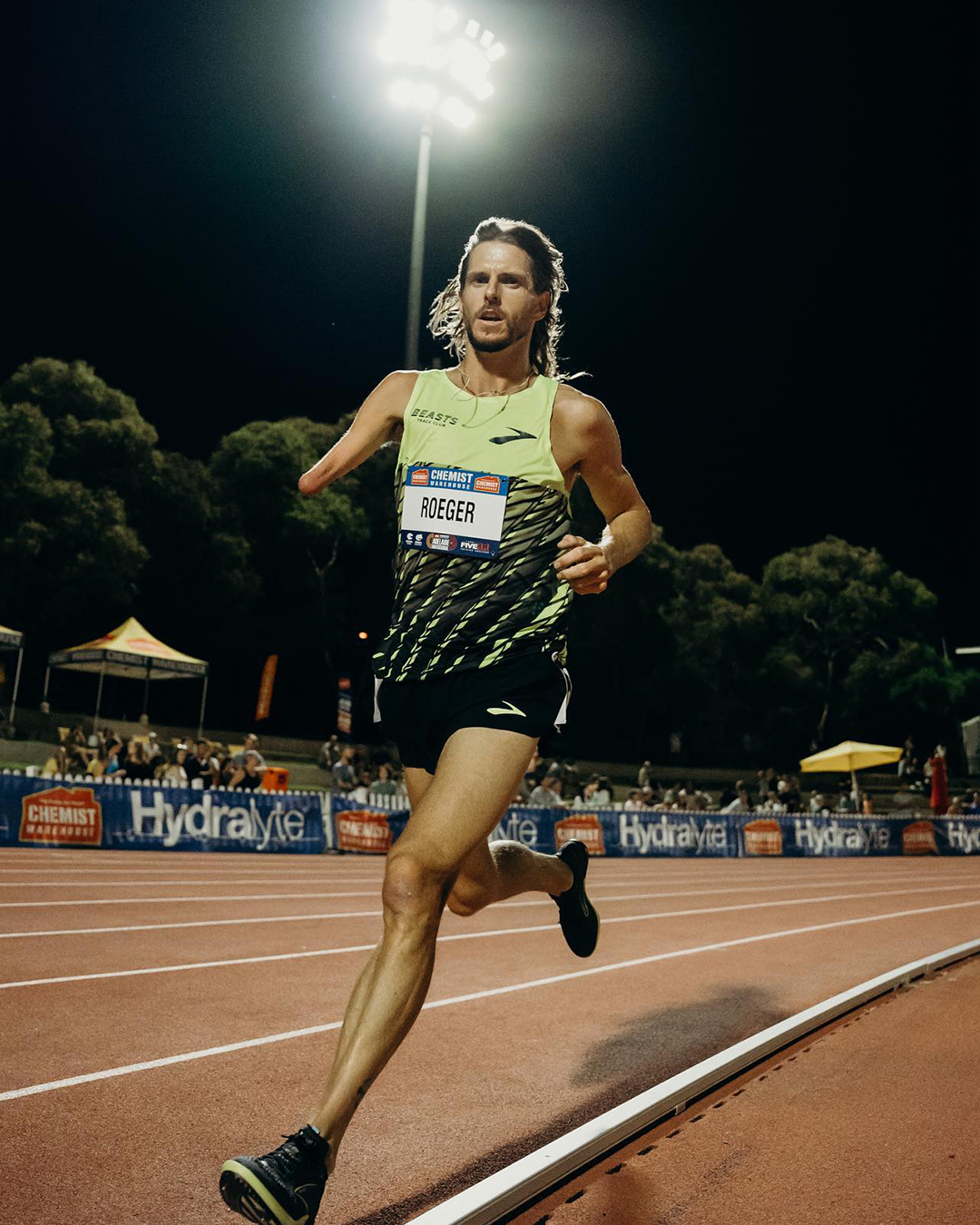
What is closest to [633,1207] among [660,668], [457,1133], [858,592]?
[457,1133]

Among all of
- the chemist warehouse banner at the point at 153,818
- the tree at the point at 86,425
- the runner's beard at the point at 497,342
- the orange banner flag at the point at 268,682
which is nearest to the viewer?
the runner's beard at the point at 497,342

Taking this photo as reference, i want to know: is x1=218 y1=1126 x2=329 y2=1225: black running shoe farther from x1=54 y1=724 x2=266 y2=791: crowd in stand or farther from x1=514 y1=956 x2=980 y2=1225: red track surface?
x1=54 y1=724 x2=266 y2=791: crowd in stand

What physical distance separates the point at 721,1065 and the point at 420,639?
212cm

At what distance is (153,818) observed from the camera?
612 inches

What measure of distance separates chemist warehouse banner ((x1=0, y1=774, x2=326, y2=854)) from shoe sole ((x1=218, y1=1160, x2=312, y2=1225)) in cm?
1326

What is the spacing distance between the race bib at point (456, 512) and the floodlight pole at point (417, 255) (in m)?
10.3

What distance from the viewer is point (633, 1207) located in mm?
2779

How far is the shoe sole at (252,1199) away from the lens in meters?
2.14

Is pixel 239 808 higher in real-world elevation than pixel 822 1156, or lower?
higher

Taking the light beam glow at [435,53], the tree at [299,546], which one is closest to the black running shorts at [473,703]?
the light beam glow at [435,53]

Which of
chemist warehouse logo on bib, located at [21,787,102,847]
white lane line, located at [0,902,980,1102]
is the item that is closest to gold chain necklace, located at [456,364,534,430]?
white lane line, located at [0,902,980,1102]

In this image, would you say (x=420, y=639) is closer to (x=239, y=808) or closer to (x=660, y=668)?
(x=239, y=808)

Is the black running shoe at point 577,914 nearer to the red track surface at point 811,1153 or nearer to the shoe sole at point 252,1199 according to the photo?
the red track surface at point 811,1153

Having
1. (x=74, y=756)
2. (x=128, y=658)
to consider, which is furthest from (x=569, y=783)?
(x=74, y=756)
